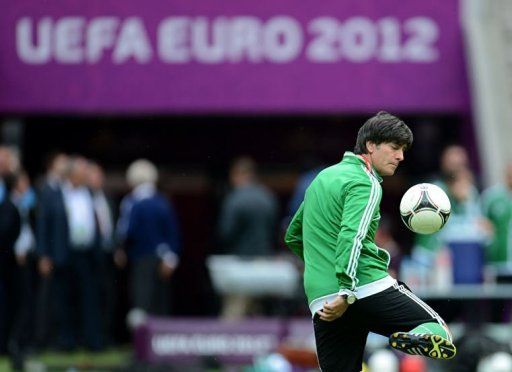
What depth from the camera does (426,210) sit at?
780cm

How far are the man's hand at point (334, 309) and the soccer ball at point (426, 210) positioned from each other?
72cm

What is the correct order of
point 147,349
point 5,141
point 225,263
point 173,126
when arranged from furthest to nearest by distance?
point 173,126
point 5,141
point 225,263
point 147,349

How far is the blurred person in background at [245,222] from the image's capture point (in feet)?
50.5

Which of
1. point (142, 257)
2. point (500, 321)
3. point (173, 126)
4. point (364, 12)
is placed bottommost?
point (500, 321)

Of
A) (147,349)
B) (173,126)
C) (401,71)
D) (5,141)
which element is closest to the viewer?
(147,349)

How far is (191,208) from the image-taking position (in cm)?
2017

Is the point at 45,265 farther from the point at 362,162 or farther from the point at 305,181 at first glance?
the point at 362,162

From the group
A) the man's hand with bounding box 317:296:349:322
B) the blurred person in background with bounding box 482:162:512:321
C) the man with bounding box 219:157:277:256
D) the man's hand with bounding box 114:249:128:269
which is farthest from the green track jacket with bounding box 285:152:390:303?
the man's hand with bounding box 114:249:128:269

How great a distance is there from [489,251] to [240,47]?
13.4 feet

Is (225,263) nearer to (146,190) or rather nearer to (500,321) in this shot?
(146,190)

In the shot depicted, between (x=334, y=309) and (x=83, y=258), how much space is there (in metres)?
7.96

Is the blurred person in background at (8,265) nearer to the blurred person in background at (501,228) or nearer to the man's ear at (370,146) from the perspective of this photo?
the blurred person in background at (501,228)

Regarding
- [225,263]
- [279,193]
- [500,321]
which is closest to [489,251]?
[500,321]

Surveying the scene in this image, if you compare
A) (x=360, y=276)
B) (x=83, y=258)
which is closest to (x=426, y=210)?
(x=360, y=276)
